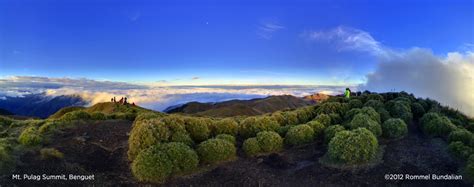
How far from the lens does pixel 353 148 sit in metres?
13.8

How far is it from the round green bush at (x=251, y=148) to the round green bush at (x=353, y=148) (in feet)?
7.77

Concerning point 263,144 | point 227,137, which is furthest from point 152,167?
point 263,144

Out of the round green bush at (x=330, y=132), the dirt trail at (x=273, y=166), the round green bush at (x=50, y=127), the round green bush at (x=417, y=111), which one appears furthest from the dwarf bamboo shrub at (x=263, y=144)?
the round green bush at (x=50, y=127)

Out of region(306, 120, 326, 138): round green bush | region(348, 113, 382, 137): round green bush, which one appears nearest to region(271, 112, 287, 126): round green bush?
region(306, 120, 326, 138): round green bush

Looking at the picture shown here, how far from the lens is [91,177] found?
1300 cm

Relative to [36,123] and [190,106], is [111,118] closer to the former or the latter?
[36,123]

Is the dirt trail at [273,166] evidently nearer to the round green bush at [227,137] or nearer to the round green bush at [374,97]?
the round green bush at [227,137]

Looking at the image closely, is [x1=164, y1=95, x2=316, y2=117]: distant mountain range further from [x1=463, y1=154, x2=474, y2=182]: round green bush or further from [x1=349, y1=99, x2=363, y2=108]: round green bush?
[x1=463, y1=154, x2=474, y2=182]: round green bush

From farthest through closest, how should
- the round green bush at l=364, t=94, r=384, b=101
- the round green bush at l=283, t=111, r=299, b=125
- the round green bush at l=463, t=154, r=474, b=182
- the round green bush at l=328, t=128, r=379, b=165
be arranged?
the round green bush at l=364, t=94, r=384, b=101, the round green bush at l=283, t=111, r=299, b=125, the round green bush at l=328, t=128, r=379, b=165, the round green bush at l=463, t=154, r=474, b=182

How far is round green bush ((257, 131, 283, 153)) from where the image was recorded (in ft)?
49.6

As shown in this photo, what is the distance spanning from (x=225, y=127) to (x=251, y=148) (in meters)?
2.17

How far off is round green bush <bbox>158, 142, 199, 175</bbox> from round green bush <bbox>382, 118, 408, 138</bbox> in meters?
7.44

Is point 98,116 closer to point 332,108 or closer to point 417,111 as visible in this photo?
point 332,108

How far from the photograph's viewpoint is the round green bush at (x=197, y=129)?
1565cm
